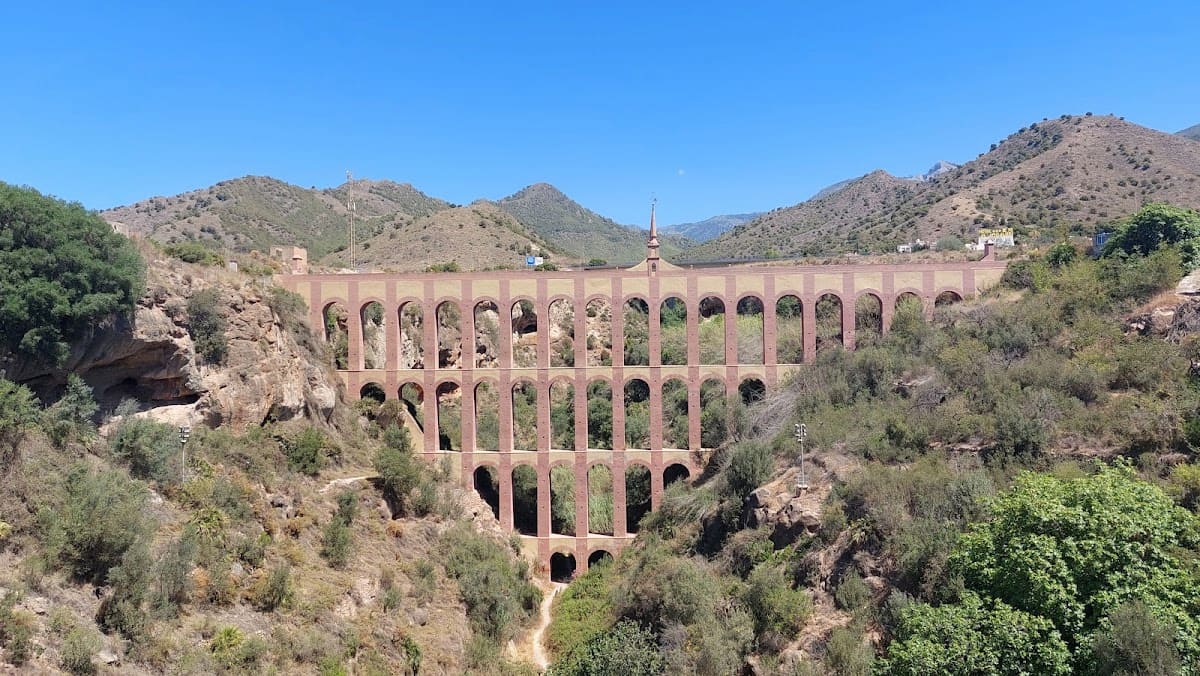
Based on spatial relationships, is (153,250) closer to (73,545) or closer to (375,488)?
(375,488)

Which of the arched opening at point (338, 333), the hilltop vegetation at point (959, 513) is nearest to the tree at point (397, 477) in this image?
the hilltop vegetation at point (959, 513)

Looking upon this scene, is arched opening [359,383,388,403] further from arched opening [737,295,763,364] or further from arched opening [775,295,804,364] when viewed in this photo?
arched opening [775,295,804,364]

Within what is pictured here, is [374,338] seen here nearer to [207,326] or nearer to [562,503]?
[207,326]

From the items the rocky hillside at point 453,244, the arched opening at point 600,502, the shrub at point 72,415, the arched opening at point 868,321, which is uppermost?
the rocky hillside at point 453,244

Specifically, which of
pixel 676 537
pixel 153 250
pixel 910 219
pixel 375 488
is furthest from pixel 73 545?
pixel 910 219

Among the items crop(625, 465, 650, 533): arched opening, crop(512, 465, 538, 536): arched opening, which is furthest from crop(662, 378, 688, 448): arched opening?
crop(512, 465, 538, 536): arched opening

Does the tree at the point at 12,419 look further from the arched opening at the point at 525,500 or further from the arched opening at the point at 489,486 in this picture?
the arched opening at the point at 525,500

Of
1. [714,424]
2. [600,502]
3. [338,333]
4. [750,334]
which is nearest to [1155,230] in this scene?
[714,424]
